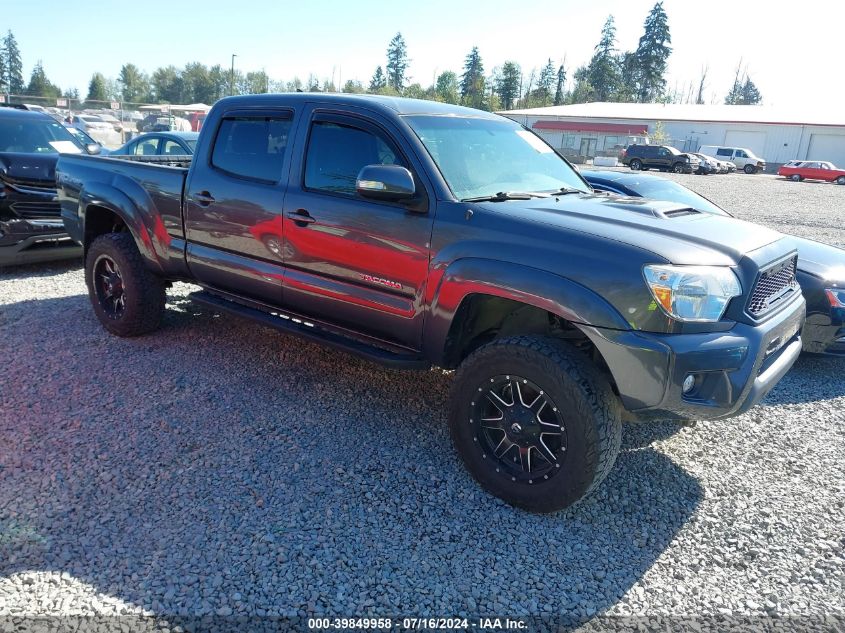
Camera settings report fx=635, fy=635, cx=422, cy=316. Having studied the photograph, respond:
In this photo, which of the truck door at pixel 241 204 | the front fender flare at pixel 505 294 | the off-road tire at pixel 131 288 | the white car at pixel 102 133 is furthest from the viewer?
the white car at pixel 102 133

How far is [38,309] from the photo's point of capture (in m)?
6.00

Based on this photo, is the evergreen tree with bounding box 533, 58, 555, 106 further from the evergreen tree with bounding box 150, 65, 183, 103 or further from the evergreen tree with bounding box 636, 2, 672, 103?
the evergreen tree with bounding box 150, 65, 183, 103

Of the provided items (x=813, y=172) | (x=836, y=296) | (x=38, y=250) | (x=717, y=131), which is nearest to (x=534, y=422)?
(x=836, y=296)

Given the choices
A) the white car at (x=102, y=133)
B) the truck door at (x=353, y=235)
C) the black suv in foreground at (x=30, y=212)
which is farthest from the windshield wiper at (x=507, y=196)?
the white car at (x=102, y=133)

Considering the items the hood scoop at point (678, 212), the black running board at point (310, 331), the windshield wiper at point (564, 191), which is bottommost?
the black running board at point (310, 331)

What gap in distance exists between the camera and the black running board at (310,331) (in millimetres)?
3473

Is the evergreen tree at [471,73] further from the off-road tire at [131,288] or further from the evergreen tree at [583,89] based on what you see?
the off-road tire at [131,288]

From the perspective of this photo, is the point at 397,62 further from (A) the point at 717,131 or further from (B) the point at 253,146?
(B) the point at 253,146

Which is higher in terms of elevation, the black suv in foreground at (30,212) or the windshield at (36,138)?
the windshield at (36,138)

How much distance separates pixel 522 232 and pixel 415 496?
1.42 m

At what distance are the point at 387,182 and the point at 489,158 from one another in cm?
87

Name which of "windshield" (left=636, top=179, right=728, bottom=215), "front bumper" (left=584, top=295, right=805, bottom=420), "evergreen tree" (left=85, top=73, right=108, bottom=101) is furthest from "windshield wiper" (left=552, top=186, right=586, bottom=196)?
"evergreen tree" (left=85, top=73, right=108, bottom=101)

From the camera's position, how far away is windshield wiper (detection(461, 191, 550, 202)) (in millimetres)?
3410

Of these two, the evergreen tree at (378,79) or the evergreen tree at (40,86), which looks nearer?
the evergreen tree at (40,86)
